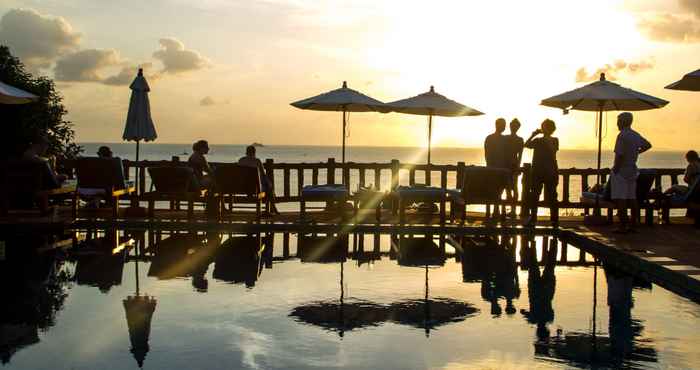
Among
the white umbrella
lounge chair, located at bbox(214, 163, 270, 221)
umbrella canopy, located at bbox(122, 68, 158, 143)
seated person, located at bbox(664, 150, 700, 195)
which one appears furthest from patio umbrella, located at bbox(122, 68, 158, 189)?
seated person, located at bbox(664, 150, 700, 195)

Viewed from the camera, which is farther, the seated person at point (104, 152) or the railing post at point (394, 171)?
the railing post at point (394, 171)

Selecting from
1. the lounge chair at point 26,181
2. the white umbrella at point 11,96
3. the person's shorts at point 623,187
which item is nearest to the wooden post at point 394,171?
the person's shorts at point 623,187

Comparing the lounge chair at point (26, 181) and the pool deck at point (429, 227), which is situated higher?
the lounge chair at point (26, 181)

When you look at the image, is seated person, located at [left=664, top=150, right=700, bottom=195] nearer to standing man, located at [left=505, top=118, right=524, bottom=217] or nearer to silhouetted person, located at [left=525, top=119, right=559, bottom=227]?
silhouetted person, located at [left=525, top=119, right=559, bottom=227]

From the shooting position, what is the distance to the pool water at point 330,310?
5465 millimetres

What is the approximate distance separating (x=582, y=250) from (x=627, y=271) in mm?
2050

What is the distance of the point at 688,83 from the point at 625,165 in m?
2.22

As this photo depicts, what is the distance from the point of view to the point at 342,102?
15.5 meters

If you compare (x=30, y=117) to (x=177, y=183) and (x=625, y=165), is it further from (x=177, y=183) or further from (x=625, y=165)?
(x=625, y=165)

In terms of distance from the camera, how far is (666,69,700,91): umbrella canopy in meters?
12.7

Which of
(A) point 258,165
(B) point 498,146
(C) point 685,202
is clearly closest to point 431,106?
(B) point 498,146

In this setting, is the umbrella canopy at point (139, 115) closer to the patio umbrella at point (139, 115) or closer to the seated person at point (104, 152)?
the patio umbrella at point (139, 115)

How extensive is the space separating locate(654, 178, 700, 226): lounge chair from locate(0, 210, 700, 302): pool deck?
0.26 meters

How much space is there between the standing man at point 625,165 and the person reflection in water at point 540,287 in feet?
4.27
